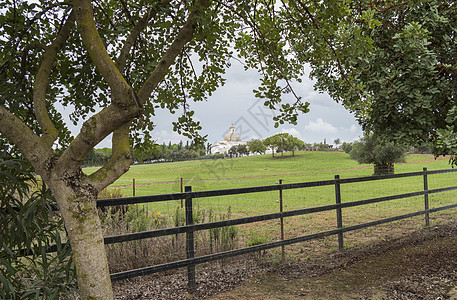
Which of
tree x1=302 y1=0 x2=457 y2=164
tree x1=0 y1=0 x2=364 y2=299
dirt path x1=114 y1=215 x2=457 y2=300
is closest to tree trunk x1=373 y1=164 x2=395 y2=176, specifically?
dirt path x1=114 y1=215 x2=457 y2=300

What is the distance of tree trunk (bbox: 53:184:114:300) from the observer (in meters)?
1.69

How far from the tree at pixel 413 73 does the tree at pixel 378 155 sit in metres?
15.8

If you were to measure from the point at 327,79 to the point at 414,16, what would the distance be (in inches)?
58.5

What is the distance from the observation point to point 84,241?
170 centimetres

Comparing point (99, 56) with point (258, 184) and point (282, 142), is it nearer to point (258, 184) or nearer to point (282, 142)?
point (258, 184)

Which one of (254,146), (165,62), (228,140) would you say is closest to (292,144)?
(254,146)

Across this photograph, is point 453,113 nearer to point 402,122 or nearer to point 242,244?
point 402,122

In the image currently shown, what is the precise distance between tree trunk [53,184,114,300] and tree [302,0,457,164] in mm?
3414

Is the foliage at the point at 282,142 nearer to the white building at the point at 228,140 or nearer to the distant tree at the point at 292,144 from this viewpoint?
the distant tree at the point at 292,144

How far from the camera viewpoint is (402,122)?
15.1ft

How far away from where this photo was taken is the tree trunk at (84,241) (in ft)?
5.55

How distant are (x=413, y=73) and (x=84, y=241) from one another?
4.49m

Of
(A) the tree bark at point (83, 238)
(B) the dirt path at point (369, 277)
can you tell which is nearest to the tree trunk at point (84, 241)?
(A) the tree bark at point (83, 238)

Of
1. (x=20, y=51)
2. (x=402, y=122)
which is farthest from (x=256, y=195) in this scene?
(x=20, y=51)
